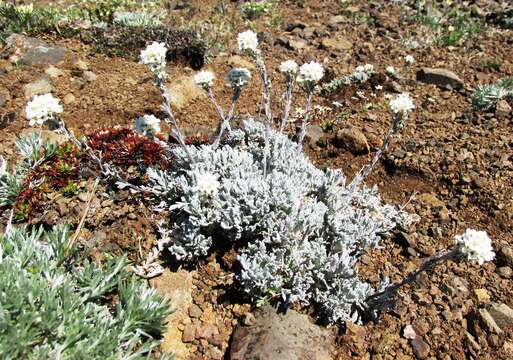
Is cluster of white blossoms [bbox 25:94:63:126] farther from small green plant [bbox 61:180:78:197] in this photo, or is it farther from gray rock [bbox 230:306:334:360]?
gray rock [bbox 230:306:334:360]

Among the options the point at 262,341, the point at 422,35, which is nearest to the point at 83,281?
the point at 262,341

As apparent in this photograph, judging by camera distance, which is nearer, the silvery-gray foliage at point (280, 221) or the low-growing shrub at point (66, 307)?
the low-growing shrub at point (66, 307)

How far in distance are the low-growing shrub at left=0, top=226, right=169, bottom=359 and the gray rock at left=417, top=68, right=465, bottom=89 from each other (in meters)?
5.17

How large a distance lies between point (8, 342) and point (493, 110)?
19.1ft

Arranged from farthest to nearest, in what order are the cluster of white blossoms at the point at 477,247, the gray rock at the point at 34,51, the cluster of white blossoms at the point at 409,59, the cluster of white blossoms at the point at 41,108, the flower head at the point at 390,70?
the cluster of white blossoms at the point at 409,59, the flower head at the point at 390,70, the gray rock at the point at 34,51, the cluster of white blossoms at the point at 41,108, the cluster of white blossoms at the point at 477,247

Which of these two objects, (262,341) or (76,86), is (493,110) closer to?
(262,341)

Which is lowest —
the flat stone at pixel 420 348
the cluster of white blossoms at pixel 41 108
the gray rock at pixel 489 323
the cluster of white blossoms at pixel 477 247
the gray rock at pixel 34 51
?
the flat stone at pixel 420 348

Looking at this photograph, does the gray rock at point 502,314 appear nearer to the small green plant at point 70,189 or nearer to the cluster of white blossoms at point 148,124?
the cluster of white blossoms at point 148,124

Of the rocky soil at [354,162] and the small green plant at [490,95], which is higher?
the small green plant at [490,95]

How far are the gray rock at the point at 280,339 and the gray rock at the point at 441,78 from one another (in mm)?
4530

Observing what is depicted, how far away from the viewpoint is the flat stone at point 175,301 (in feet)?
10.0

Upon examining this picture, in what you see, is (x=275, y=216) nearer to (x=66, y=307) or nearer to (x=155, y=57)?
(x=155, y=57)

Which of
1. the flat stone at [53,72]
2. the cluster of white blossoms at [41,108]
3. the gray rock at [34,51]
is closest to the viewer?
the cluster of white blossoms at [41,108]

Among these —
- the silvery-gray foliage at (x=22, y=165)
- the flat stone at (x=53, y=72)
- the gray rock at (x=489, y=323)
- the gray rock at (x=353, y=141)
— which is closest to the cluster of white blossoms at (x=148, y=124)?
the silvery-gray foliage at (x=22, y=165)
